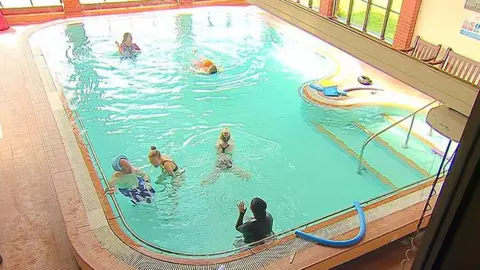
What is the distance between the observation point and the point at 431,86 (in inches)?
91.3

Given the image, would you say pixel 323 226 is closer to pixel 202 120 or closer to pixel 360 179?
pixel 360 179

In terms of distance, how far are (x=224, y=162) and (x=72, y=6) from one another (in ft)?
23.6

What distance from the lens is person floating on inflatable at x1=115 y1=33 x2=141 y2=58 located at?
7.65 m

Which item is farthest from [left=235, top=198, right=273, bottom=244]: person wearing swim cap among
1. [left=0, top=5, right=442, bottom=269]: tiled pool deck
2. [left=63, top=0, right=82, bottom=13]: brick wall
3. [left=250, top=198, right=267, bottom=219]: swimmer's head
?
[left=63, top=0, right=82, bottom=13]: brick wall

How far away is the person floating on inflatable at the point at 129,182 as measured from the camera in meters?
3.98

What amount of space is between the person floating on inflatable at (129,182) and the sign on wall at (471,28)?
529 cm

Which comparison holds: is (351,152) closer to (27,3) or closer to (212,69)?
(212,69)

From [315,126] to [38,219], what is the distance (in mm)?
3795

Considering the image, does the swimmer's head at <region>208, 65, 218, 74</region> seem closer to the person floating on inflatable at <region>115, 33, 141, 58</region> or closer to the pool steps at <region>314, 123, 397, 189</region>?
the person floating on inflatable at <region>115, 33, 141, 58</region>

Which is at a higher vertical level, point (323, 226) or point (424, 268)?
point (424, 268)

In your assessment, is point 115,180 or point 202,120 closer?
point 115,180

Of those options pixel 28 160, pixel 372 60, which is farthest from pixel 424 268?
pixel 28 160

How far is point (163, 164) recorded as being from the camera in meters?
4.50

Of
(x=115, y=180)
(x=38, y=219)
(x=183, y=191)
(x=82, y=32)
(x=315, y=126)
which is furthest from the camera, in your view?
(x=82, y=32)
